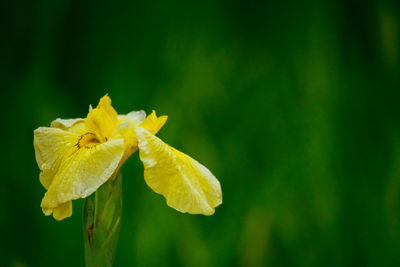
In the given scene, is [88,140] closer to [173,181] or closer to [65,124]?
[65,124]

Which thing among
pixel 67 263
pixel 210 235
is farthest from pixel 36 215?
pixel 210 235

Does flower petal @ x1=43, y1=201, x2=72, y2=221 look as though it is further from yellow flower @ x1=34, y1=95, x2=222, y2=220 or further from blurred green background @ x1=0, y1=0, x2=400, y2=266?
blurred green background @ x1=0, y1=0, x2=400, y2=266

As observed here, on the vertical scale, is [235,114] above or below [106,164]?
below

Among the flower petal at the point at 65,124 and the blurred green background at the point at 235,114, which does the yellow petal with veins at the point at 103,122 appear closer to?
the flower petal at the point at 65,124

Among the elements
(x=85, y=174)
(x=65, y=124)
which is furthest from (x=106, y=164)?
(x=65, y=124)

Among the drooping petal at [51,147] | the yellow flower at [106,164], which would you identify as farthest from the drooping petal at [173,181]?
the drooping petal at [51,147]

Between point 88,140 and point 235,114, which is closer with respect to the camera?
point 88,140

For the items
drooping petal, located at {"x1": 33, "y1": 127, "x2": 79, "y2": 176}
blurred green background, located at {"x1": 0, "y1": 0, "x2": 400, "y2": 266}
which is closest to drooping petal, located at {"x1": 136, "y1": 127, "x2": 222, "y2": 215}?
drooping petal, located at {"x1": 33, "y1": 127, "x2": 79, "y2": 176}
